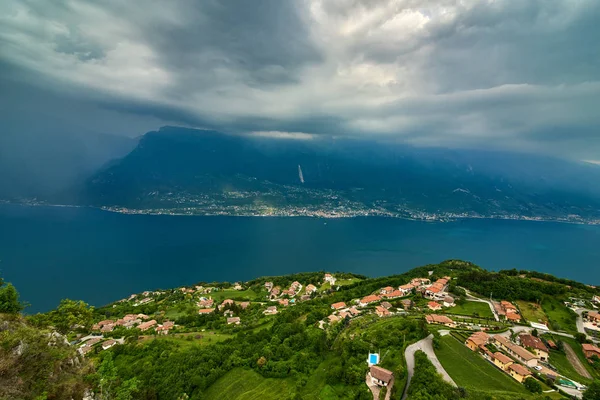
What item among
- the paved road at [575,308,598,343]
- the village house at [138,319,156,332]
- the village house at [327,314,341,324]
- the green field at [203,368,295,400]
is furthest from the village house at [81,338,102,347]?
the paved road at [575,308,598,343]

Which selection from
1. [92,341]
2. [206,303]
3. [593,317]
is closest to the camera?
[593,317]

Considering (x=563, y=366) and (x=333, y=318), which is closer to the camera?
(x=563, y=366)

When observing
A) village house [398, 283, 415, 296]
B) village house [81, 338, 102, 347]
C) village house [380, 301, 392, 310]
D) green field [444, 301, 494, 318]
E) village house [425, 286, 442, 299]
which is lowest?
village house [81, 338, 102, 347]

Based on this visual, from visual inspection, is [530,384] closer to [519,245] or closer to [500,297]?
[500,297]

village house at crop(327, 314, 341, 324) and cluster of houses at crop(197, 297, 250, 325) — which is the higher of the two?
village house at crop(327, 314, 341, 324)

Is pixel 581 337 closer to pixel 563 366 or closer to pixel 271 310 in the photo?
pixel 563 366

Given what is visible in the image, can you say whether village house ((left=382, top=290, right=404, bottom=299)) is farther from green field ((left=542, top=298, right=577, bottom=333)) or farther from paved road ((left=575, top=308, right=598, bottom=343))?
paved road ((left=575, top=308, right=598, bottom=343))

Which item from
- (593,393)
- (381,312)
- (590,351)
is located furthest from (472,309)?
(593,393)
